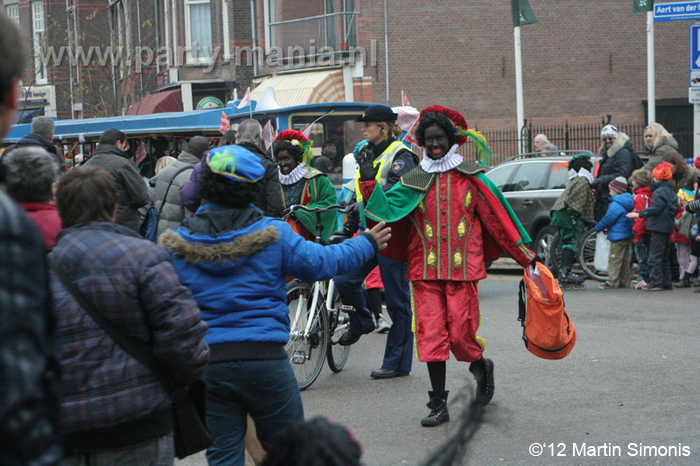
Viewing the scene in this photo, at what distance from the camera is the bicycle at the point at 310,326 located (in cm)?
736

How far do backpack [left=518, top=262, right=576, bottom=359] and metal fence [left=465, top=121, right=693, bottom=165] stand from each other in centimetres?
1994

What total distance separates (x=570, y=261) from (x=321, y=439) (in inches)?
453

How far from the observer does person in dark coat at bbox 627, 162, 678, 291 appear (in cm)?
1249

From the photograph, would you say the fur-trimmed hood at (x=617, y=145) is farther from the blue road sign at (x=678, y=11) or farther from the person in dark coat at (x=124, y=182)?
the person in dark coat at (x=124, y=182)

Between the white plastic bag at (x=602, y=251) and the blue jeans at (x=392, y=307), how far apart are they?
6048mm

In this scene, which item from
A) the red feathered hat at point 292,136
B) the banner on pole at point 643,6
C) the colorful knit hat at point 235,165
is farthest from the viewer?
the banner on pole at point 643,6

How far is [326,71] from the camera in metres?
27.2

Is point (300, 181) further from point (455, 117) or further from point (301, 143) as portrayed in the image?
point (455, 117)

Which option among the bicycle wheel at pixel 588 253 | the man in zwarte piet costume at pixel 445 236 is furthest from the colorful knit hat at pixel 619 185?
the man in zwarte piet costume at pixel 445 236

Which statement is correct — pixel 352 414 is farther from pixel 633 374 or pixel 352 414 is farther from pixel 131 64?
pixel 131 64

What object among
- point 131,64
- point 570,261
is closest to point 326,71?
point 131,64

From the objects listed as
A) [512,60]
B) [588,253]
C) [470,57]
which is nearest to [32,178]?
[588,253]

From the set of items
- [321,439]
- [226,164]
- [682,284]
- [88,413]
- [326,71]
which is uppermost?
[326,71]

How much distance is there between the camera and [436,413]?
619 centimetres
